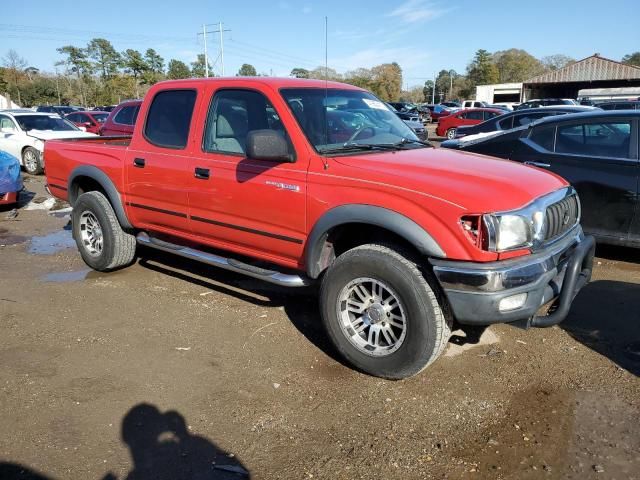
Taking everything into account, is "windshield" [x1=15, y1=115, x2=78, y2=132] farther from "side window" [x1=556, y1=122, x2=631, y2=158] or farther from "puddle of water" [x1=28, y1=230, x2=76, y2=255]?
"side window" [x1=556, y1=122, x2=631, y2=158]

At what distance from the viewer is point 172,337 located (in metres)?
4.13

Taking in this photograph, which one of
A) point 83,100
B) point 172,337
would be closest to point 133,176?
point 172,337

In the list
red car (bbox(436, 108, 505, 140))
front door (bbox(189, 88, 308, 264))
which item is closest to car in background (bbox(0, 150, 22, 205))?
front door (bbox(189, 88, 308, 264))

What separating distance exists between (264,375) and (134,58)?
7340cm

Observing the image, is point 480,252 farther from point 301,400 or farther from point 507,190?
point 301,400

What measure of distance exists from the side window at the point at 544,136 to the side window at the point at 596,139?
0.08m

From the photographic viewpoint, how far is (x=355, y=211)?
10.9ft

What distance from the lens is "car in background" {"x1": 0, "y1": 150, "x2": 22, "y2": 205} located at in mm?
8609

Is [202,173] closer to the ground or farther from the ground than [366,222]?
farther from the ground

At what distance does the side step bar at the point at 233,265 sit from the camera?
386 centimetres

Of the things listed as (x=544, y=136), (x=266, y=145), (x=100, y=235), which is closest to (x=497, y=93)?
(x=544, y=136)

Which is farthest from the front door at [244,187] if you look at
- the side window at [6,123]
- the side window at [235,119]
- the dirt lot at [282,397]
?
the side window at [6,123]

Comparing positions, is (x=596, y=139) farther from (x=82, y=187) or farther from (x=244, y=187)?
(x=82, y=187)

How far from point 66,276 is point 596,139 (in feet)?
19.5
